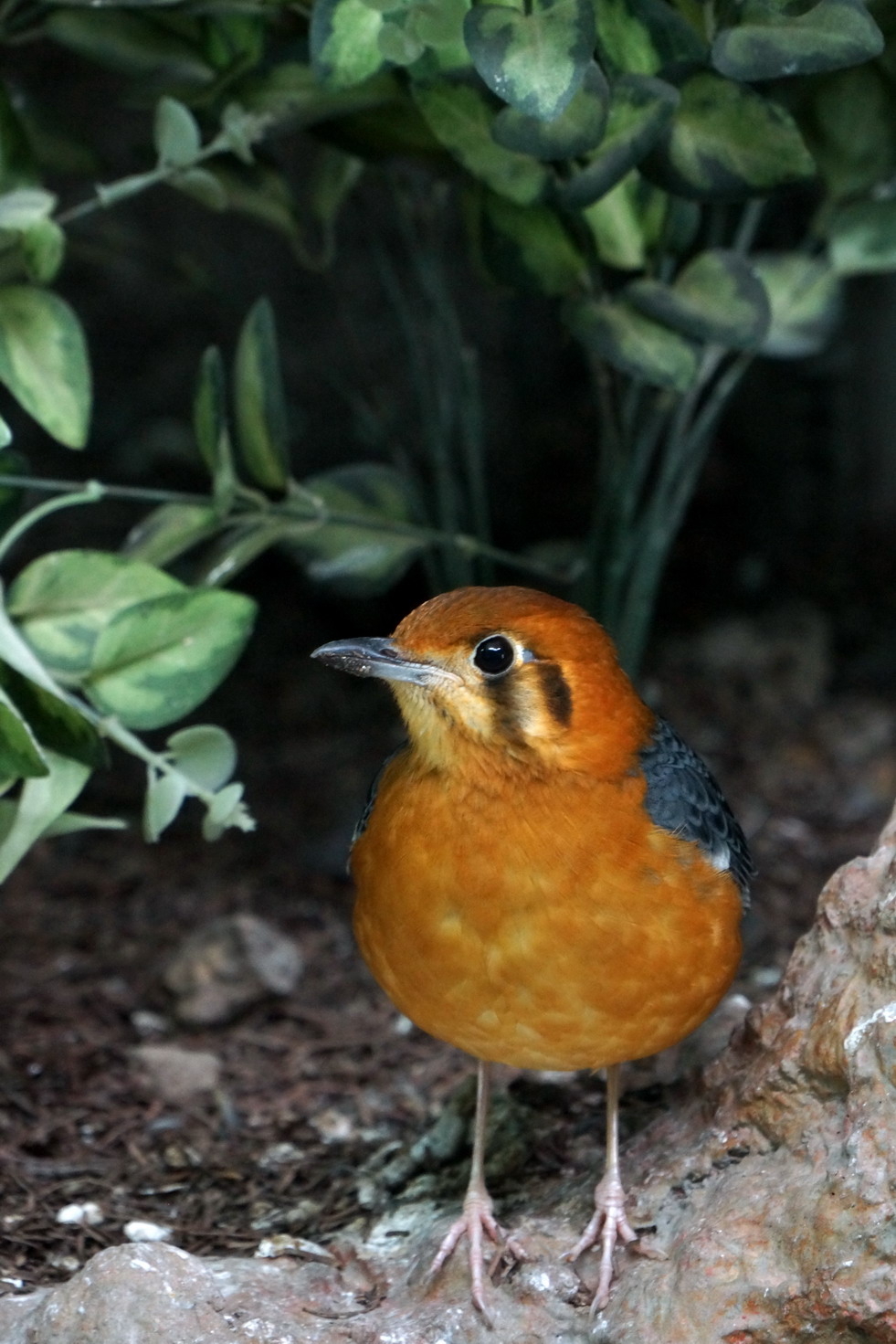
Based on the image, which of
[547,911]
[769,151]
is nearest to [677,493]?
[769,151]

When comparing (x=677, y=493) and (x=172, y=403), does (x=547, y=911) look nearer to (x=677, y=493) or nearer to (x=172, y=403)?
(x=677, y=493)

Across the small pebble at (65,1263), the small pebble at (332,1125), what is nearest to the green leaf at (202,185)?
the small pebble at (332,1125)

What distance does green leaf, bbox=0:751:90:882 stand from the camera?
3596 millimetres

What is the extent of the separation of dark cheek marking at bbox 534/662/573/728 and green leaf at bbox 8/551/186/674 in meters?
1.05

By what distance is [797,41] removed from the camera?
3395mm

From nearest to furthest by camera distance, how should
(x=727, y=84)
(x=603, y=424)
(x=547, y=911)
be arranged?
(x=547, y=911)
(x=727, y=84)
(x=603, y=424)

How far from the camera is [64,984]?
5074 millimetres

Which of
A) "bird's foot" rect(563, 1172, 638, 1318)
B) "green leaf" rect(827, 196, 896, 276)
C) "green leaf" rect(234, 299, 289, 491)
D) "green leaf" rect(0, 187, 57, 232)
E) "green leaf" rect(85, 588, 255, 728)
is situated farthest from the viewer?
"green leaf" rect(827, 196, 896, 276)

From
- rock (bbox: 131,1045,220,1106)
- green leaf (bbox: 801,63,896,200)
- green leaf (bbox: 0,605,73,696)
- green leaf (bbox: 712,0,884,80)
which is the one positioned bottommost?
rock (bbox: 131,1045,220,1106)

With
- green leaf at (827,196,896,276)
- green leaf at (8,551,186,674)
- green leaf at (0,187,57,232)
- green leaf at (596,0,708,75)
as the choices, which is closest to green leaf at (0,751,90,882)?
green leaf at (8,551,186,674)

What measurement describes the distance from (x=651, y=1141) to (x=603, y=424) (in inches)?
83.0

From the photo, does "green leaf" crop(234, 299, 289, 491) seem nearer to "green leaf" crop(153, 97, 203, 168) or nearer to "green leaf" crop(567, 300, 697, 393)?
"green leaf" crop(153, 97, 203, 168)

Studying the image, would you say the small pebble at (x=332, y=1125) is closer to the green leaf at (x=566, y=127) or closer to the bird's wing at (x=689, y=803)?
the bird's wing at (x=689, y=803)

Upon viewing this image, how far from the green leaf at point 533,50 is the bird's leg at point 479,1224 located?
7.12 ft
